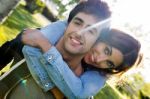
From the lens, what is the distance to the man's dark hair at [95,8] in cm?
348

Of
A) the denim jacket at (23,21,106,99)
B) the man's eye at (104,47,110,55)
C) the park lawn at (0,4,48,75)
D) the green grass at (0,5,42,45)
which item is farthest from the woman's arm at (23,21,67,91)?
the green grass at (0,5,42,45)

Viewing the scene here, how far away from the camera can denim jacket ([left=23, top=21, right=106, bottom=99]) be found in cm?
334

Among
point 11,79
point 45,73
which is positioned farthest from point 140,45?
point 11,79

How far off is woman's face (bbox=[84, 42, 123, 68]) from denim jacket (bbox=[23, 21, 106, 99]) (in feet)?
0.75

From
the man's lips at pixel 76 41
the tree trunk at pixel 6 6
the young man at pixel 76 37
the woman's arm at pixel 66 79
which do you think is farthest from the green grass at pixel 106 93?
the man's lips at pixel 76 41

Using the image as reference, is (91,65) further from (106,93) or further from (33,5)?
(33,5)

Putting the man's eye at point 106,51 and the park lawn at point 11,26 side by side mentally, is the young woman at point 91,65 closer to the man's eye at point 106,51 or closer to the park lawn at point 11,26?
the man's eye at point 106,51

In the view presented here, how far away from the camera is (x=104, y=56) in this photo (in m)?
3.88

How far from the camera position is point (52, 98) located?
352 centimetres

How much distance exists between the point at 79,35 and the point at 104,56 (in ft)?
2.02

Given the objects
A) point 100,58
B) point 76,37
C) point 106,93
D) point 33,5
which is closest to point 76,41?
point 76,37

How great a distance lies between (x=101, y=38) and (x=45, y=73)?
0.65 meters

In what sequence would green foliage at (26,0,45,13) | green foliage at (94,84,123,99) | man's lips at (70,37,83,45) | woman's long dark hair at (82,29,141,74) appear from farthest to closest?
green foliage at (26,0,45,13), green foliage at (94,84,123,99), woman's long dark hair at (82,29,141,74), man's lips at (70,37,83,45)

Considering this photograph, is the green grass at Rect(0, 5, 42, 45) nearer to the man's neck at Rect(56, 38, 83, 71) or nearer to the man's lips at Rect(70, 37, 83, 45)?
the man's neck at Rect(56, 38, 83, 71)
